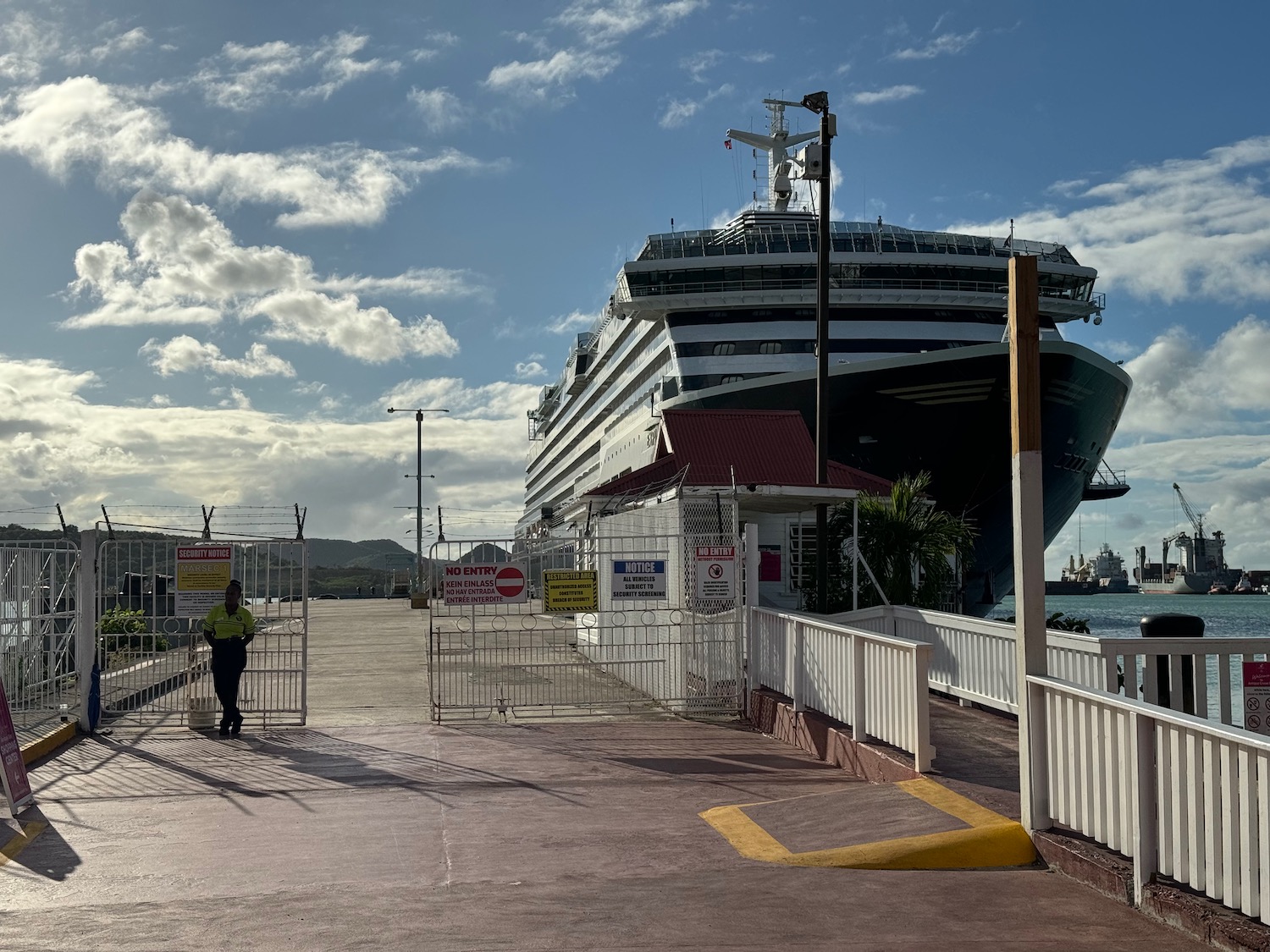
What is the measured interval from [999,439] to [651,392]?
12.9 metres

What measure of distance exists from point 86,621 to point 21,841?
16.9 feet

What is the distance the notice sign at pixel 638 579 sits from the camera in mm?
13633

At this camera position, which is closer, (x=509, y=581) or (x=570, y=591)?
(x=509, y=581)

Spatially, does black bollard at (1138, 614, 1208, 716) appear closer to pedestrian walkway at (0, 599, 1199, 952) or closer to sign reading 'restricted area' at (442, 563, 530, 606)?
pedestrian walkway at (0, 599, 1199, 952)

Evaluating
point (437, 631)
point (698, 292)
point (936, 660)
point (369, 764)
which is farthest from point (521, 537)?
point (698, 292)

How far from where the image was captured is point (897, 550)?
19.6 m

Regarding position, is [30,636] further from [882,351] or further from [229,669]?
[882,351]

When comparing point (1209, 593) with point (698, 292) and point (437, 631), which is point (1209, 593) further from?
point (437, 631)

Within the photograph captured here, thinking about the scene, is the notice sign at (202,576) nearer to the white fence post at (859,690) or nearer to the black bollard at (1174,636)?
the white fence post at (859,690)

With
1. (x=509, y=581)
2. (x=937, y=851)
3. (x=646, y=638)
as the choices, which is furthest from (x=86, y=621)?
(x=937, y=851)

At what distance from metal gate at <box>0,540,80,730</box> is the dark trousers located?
5.19 ft

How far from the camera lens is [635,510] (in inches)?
710

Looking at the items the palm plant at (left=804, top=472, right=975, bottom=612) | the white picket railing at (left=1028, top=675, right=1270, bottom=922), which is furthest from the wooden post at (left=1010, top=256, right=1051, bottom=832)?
the palm plant at (left=804, top=472, right=975, bottom=612)

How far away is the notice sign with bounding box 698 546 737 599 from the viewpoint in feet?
44.1
